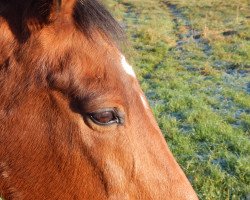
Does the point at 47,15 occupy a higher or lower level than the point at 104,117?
higher

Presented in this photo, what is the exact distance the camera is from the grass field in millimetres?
4719

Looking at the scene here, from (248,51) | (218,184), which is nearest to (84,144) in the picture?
(218,184)

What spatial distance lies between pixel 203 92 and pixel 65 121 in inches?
252

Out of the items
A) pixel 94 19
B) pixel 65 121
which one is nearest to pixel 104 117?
pixel 65 121

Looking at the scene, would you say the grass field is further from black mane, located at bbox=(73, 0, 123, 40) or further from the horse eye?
the horse eye

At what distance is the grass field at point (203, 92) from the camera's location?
15.5 feet

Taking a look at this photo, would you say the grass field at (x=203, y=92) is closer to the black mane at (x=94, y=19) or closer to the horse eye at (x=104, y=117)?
the black mane at (x=94, y=19)

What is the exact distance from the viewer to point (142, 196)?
1.72 m

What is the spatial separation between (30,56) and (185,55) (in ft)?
31.3

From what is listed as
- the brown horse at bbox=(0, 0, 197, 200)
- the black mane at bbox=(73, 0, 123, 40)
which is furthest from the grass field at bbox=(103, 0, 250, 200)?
the brown horse at bbox=(0, 0, 197, 200)

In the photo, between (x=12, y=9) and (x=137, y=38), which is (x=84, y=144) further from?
(x=137, y=38)

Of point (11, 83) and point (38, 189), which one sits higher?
point (11, 83)

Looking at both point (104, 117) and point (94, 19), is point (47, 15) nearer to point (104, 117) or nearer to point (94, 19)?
point (94, 19)

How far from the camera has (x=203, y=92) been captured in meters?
7.81
